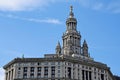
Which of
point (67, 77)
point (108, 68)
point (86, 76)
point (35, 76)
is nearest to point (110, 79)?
point (108, 68)

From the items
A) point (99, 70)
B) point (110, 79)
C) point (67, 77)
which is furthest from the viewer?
point (110, 79)

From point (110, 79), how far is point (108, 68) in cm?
1000

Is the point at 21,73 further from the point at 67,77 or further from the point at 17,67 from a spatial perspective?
the point at 67,77

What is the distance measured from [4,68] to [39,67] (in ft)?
82.2

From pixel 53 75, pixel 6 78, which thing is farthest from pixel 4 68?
pixel 53 75

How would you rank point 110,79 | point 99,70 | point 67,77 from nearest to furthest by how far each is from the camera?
point 67,77, point 99,70, point 110,79

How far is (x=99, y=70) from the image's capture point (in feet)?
537

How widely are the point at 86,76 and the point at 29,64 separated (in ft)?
89.8

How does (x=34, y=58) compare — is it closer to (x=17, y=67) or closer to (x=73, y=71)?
(x=17, y=67)

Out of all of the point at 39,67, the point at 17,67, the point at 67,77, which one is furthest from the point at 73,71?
the point at 17,67

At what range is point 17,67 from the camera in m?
156

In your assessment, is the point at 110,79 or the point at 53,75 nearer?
the point at 53,75

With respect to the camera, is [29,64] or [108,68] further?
[108,68]

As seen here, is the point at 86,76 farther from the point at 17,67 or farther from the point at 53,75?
the point at 17,67
